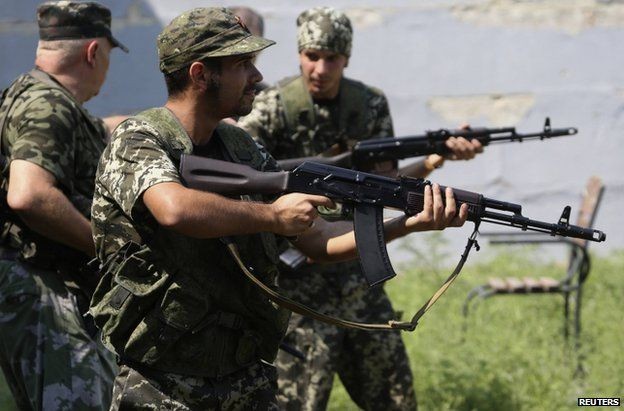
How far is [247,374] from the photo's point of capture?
359 centimetres

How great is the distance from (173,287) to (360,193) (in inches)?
25.5

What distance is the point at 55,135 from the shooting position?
13.8 ft

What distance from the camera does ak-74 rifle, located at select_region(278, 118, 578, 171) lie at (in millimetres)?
5176

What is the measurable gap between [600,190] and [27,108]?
4.15m

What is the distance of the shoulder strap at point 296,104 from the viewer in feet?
17.1

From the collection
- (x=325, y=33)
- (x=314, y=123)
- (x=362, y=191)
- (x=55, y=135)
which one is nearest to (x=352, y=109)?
(x=314, y=123)

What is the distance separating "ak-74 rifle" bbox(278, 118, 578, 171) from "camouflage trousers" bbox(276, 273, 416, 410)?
52 centimetres

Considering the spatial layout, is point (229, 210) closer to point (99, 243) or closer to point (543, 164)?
point (99, 243)

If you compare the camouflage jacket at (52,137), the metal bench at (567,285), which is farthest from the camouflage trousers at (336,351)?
the metal bench at (567,285)

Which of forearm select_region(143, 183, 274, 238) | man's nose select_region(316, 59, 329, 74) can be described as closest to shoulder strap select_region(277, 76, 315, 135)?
man's nose select_region(316, 59, 329, 74)

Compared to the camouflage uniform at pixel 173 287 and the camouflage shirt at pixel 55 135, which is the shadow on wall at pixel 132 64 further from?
the camouflage uniform at pixel 173 287

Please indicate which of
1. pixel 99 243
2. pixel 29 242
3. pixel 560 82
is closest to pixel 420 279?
pixel 560 82

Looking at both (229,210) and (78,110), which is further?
(78,110)

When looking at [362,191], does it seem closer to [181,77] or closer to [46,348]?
[181,77]
